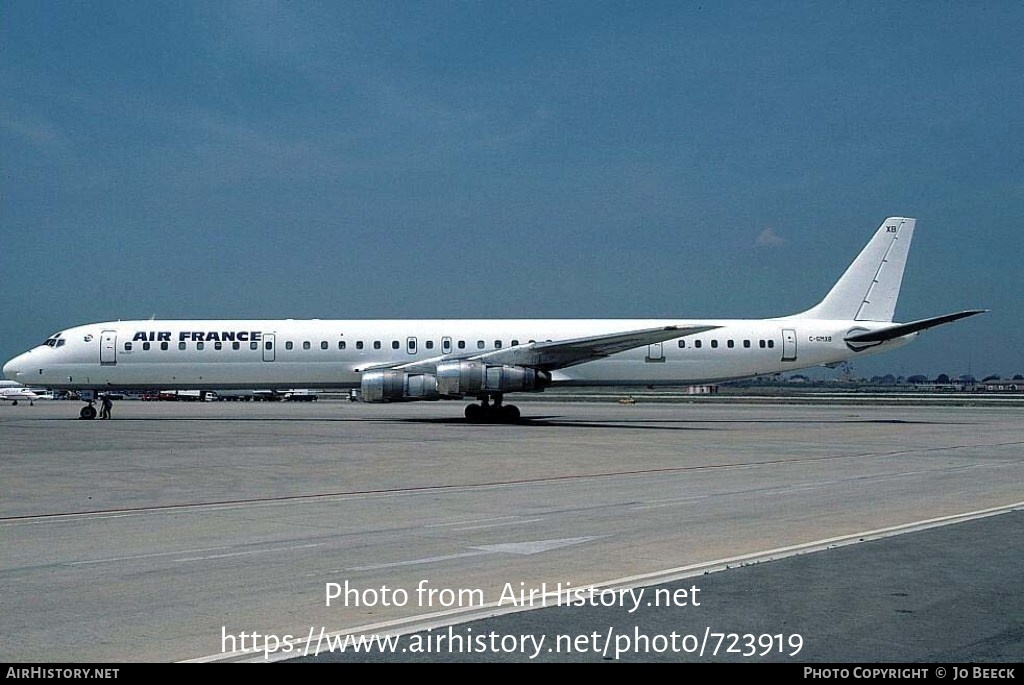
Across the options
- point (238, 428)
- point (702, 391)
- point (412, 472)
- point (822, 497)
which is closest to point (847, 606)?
point (822, 497)

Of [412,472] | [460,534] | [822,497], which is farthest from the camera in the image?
[412,472]

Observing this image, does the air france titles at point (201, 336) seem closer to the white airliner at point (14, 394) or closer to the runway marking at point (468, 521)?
the runway marking at point (468, 521)

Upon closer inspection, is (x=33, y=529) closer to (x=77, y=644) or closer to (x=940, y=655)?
(x=77, y=644)

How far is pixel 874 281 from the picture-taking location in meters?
39.9

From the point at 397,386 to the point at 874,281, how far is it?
20.1m

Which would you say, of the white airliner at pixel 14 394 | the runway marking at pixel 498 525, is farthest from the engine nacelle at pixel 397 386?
the white airliner at pixel 14 394

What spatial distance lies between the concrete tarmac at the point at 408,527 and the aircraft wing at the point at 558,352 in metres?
9.26

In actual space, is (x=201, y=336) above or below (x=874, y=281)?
below

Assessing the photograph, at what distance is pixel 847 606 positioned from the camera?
23.9ft

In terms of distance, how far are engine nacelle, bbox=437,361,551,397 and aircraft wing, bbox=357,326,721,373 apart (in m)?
0.81

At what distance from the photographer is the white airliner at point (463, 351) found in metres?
35.9

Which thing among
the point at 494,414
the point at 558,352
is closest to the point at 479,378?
the point at 558,352

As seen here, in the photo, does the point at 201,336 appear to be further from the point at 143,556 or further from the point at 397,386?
the point at 143,556

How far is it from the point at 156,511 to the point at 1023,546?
1035cm
